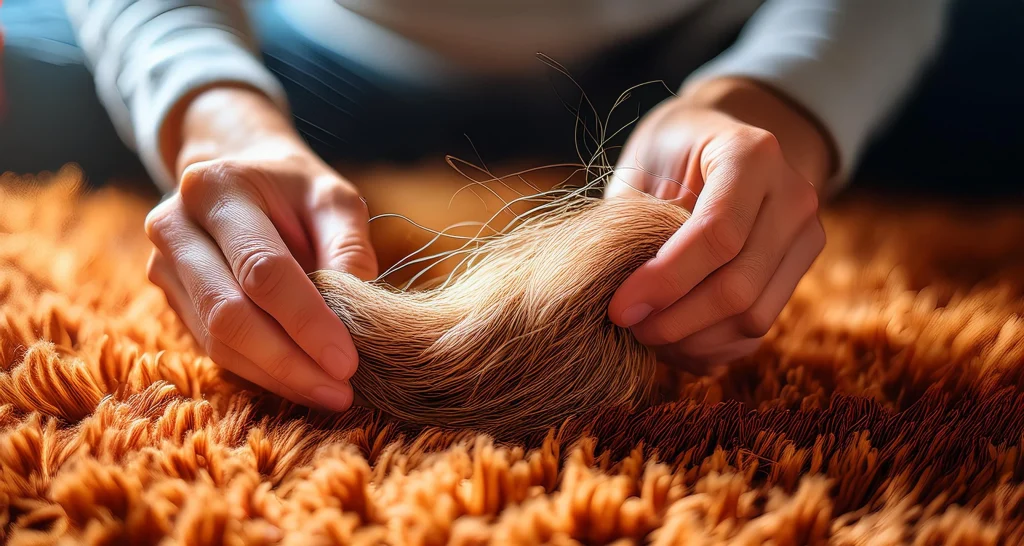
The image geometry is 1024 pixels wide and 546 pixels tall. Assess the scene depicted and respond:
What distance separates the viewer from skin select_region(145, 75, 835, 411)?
407mm

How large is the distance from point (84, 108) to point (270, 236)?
59cm

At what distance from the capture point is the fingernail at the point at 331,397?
0.40 m

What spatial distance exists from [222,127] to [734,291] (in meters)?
0.49

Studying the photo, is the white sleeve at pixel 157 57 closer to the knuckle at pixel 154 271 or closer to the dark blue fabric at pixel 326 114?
the dark blue fabric at pixel 326 114

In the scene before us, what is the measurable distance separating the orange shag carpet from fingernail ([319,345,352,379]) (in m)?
0.03

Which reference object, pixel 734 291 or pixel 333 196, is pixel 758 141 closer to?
pixel 734 291

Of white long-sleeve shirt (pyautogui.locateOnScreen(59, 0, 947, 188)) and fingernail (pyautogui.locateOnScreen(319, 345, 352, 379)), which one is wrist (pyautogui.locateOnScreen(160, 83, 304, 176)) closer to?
white long-sleeve shirt (pyautogui.locateOnScreen(59, 0, 947, 188))

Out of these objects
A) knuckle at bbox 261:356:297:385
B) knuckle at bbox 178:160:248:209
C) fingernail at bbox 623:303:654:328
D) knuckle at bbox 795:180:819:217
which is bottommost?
knuckle at bbox 261:356:297:385

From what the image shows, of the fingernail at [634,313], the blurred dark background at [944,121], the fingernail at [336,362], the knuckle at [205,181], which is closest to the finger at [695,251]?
the fingernail at [634,313]

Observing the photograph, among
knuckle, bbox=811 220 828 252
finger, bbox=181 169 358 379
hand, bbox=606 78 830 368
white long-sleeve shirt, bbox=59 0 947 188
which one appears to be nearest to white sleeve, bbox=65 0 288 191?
white long-sleeve shirt, bbox=59 0 947 188

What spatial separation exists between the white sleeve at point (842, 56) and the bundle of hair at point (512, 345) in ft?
1.12

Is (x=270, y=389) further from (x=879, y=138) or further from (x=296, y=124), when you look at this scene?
(x=879, y=138)

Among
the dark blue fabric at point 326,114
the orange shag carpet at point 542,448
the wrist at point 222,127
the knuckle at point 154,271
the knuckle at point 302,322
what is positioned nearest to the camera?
the orange shag carpet at point 542,448

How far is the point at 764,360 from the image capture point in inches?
18.9
